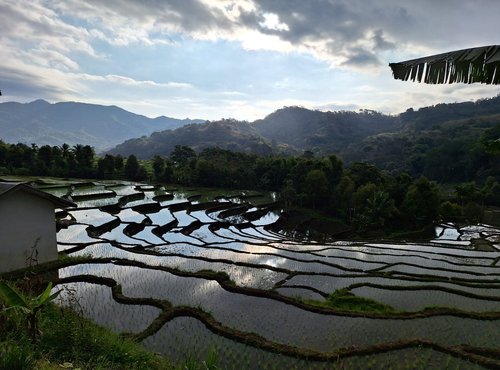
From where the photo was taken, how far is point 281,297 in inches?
450

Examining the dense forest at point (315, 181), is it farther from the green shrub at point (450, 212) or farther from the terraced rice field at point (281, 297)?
the terraced rice field at point (281, 297)

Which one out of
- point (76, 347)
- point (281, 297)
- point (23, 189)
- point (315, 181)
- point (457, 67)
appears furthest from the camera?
point (315, 181)

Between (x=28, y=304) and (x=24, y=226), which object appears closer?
(x=28, y=304)

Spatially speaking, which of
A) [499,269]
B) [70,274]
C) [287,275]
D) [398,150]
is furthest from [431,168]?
[70,274]

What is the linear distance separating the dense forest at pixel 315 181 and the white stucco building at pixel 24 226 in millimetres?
29857

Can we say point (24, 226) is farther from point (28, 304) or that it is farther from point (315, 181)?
point (315, 181)

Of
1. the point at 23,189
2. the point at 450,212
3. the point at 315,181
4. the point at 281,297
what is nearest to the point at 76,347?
the point at 281,297

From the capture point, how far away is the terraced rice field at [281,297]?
7777 mm

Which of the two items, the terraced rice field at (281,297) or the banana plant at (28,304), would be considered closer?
the banana plant at (28,304)

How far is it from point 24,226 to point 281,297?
9830 millimetres

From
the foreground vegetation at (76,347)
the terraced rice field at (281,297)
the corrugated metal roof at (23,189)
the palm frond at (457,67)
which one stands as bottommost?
the terraced rice field at (281,297)

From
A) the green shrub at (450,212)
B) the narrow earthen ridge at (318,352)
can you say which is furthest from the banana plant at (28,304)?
the green shrub at (450,212)

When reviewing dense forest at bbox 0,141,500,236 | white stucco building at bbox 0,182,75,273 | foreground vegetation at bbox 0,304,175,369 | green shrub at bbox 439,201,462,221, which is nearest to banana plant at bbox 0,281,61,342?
foreground vegetation at bbox 0,304,175,369

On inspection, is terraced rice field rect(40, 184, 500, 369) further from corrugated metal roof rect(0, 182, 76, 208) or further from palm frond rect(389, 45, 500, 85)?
palm frond rect(389, 45, 500, 85)
